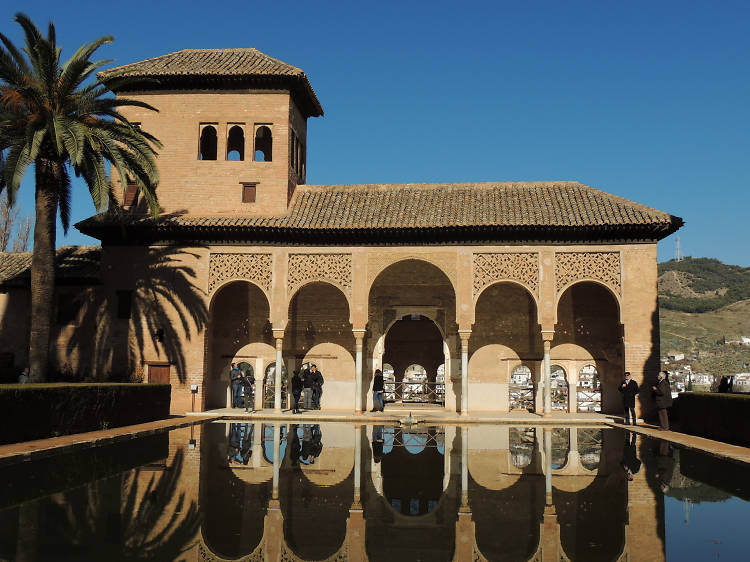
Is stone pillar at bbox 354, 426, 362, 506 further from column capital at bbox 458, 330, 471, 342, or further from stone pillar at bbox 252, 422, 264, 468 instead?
column capital at bbox 458, 330, 471, 342

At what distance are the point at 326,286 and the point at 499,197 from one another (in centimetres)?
598

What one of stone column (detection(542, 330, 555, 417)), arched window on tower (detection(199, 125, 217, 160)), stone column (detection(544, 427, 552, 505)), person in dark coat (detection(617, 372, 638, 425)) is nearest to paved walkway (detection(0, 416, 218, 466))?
stone column (detection(544, 427, 552, 505))

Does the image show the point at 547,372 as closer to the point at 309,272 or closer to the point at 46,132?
the point at 309,272

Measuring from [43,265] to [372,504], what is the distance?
11077 millimetres

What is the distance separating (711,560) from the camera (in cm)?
531

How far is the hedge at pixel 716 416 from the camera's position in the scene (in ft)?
41.9

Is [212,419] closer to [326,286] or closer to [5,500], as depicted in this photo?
[326,286]

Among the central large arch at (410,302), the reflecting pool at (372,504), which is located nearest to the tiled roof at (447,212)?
the central large arch at (410,302)

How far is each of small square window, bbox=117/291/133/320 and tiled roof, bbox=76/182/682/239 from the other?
1.99 meters

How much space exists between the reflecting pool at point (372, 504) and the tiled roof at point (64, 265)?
9.27 metres

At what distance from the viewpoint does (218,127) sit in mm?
21172

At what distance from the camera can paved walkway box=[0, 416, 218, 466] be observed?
10.2 metres

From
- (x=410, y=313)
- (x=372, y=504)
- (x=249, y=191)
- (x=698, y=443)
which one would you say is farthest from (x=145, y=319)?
(x=698, y=443)

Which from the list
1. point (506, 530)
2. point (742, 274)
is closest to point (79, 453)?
point (506, 530)
